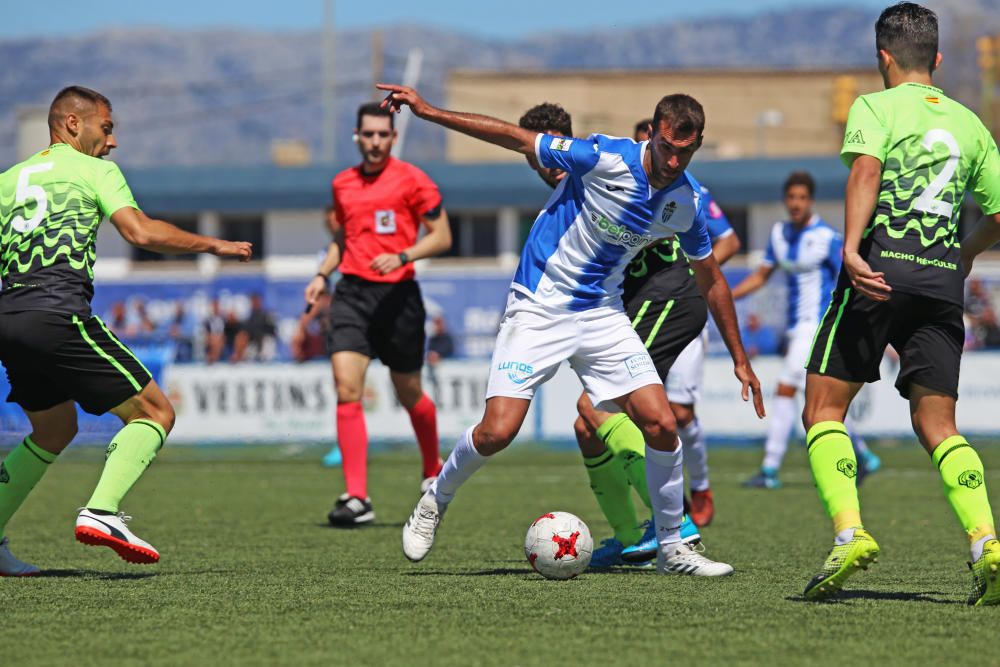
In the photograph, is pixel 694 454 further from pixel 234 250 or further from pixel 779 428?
pixel 779 428

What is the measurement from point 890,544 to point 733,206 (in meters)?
→ 27.4

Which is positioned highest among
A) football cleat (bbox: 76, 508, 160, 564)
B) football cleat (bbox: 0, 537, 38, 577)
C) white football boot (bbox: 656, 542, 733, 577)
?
football cleat (bbox: 76, 508, 160, 564)

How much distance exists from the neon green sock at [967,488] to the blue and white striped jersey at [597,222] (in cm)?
153

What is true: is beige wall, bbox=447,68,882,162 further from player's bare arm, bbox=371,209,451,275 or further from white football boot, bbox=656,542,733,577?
white football boot, bbox=656,542,733,577

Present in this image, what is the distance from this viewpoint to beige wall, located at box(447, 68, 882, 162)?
69.0 meters

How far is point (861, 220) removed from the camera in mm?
5539

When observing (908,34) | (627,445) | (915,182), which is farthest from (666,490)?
(908,34)

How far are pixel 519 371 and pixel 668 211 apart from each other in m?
0.95

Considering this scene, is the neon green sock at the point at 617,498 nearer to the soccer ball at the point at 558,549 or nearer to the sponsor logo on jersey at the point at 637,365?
the soccer ball at the point at 558,549

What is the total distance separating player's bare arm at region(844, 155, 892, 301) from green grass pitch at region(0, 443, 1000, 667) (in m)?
1.18

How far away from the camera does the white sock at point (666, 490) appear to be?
6758 mm

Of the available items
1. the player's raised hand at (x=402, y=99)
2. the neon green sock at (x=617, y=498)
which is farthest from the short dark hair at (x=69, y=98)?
the neon green sock at (x=617, y=498)

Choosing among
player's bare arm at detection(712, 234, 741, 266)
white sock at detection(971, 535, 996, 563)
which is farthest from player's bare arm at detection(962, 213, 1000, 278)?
player's bare arm at detection(712, 234, 741, 266)

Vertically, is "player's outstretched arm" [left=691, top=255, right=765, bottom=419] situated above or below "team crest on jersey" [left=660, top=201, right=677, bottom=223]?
below
